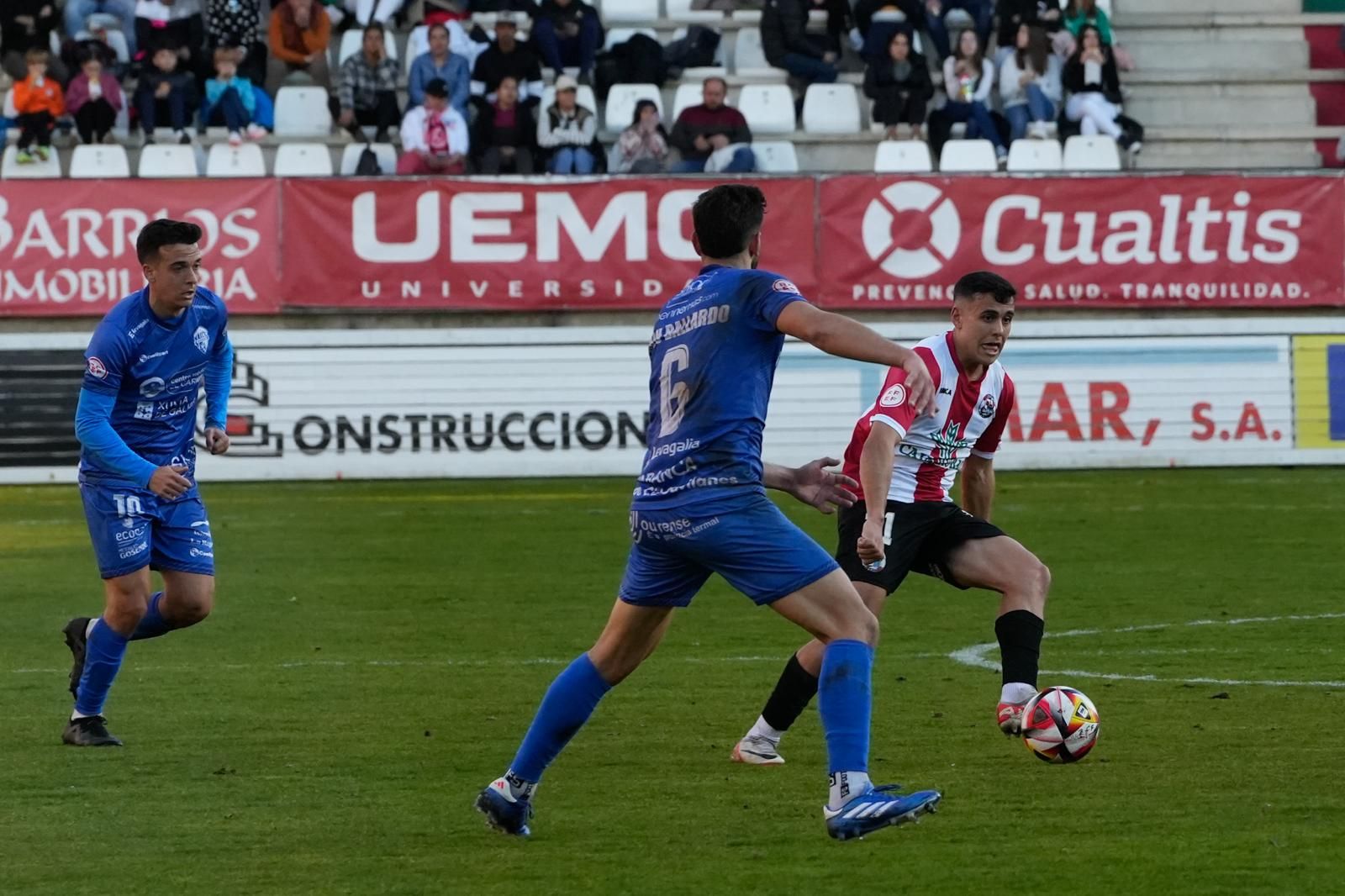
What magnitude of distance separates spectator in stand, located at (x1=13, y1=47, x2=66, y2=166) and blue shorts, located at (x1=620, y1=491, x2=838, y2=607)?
19172 millimetres

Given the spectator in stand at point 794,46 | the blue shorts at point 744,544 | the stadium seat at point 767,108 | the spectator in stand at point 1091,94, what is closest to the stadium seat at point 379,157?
the stadium seat at point 767,108

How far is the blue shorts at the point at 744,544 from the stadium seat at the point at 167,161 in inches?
729

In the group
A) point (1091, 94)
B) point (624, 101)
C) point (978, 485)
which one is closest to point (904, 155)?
point (1091, 94)

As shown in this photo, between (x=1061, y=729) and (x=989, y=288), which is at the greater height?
(x=989, y=288)

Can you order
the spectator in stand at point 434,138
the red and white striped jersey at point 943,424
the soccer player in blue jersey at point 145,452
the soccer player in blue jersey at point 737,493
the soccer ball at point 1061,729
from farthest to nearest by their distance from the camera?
the spectator in stand at point 434,138
the soccer player in blue jersey at point 145,452
the red and white striped jersey at point 943,424
the soccer ball at point 1061,729
the soccer player in blue jersey at point 737,493

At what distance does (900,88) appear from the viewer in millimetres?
24734

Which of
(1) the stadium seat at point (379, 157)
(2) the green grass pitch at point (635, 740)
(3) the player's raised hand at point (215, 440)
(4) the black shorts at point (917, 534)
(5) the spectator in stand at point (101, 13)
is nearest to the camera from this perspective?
(2) the green grass pitch at point (635, 740)

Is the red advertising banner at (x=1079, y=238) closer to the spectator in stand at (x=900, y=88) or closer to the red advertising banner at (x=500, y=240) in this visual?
the red advertising banner at (x=500, y=240)

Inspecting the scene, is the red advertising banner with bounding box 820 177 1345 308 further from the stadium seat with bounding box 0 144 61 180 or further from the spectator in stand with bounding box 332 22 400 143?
the stadium seat with bounding box 0 144 61 180

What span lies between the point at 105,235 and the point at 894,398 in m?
16.3

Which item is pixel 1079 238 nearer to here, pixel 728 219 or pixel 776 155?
pixel 776 155

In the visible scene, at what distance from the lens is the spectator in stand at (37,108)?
23.7 metres

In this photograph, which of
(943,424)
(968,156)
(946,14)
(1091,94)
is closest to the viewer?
(943,424)

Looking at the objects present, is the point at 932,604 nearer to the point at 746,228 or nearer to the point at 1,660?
the point at 1,660
